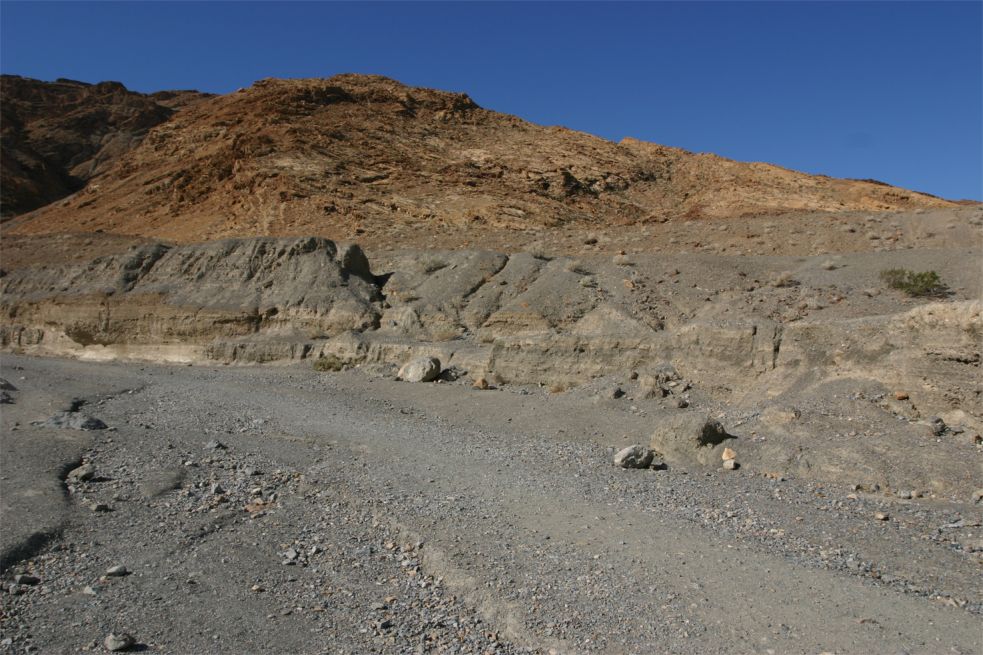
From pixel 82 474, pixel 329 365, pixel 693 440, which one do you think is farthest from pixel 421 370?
pixel 82 474

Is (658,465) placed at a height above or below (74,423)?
above

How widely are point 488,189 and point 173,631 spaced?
29131 mm

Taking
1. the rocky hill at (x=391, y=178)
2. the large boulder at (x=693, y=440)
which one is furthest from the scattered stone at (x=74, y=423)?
the rocky hill at (x=391, y=178)

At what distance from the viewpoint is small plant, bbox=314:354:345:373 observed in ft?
55.7

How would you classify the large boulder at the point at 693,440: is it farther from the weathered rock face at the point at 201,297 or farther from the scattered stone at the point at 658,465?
the weathered rock face at the point at 201,297

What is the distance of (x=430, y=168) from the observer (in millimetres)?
34500

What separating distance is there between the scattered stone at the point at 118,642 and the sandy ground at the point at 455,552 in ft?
0.30

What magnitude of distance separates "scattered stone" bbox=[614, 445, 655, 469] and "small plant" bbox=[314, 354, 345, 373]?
9.70 metres

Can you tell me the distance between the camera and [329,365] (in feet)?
56.1

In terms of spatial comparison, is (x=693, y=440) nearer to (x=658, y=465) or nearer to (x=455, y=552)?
(x=658, y=465)

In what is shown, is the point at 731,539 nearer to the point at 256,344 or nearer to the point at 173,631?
the point at 173,631

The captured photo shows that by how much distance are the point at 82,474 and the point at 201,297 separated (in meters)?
13.6

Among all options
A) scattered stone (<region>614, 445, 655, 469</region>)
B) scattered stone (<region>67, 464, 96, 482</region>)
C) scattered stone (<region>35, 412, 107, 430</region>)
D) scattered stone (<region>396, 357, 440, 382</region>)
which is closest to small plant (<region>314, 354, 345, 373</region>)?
scattered stone (<region>396, 357, 440, 382</region>)

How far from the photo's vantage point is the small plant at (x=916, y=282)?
14398 millimetres
